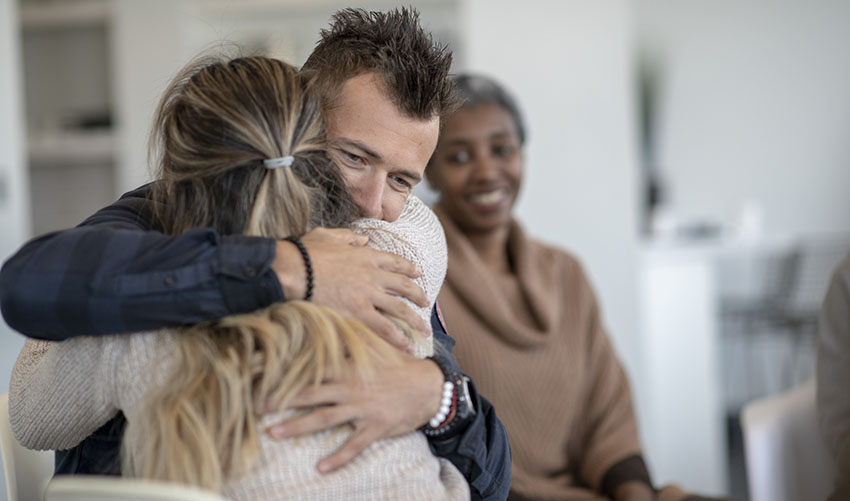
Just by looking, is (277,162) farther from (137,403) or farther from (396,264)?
(137,403)

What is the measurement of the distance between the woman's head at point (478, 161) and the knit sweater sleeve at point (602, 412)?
0.96ft

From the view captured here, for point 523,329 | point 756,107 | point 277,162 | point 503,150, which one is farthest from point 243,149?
point 756,107

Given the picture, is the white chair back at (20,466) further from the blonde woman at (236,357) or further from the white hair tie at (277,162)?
the white hair tie at (277,162)

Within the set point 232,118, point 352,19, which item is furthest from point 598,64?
point 232,118

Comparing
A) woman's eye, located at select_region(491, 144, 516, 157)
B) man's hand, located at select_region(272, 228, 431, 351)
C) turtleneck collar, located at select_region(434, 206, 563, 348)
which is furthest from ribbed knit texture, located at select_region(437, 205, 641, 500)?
man's hand, located at select_region(272, 228, 431, 351)

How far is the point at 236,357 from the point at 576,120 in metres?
2.48

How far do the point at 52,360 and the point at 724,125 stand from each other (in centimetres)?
561

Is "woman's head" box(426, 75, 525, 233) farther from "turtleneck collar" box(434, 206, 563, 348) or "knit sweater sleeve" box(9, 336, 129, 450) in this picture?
"knit sweater sleeve" box(9, 336, 129, 450)

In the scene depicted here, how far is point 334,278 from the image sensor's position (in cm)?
101

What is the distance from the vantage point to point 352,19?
1.32 m

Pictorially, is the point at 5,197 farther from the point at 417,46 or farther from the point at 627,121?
the point at 417,46

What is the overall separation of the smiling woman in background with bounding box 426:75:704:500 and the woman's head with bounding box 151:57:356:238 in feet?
3.29

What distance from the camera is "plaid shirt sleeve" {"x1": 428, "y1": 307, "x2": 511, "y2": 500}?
1.12 metres

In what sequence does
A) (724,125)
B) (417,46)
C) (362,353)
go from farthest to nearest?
(724,125)
(417,46)
(362,353)
